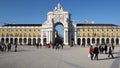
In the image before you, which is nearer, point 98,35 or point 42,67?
point 42,67

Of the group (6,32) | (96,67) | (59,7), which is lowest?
(96,67)

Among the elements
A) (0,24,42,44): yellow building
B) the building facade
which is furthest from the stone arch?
(0,24,42,44): yellow building

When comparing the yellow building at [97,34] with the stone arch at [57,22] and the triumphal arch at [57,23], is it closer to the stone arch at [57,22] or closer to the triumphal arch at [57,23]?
the triumphal arch at [57,23]

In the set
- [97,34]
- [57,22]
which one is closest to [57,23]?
[57,22]

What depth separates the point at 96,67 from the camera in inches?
727

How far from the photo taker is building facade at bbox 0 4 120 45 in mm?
139500

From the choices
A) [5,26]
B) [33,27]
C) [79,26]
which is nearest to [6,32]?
[5,26]

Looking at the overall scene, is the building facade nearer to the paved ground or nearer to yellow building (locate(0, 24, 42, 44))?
yellow building (locate(0, 24, 42, 44))

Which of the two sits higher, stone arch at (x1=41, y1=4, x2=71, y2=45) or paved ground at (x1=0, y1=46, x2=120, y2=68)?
stone arch at (x1=41, y1=4, x2=71, y2=45)

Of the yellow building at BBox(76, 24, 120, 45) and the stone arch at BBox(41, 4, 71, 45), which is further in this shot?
the yellow building at BBox(76, 24, 120, 45)

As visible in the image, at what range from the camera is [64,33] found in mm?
137750

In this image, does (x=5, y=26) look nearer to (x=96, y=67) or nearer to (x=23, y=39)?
(x=23, y=39)

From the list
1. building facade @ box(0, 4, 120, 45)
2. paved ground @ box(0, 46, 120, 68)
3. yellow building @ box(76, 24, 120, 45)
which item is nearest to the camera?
paved ground @ box(0, 46, 120, 68)

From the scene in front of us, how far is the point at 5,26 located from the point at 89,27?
4724 centimetres
